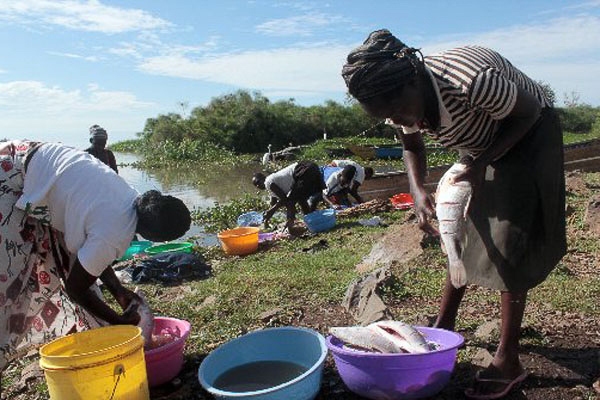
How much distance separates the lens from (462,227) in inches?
103

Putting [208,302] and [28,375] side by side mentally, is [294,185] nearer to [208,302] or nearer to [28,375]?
[208,302]

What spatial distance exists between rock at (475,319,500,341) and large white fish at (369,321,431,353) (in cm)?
74

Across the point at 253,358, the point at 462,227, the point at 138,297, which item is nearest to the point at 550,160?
the point at 462,227

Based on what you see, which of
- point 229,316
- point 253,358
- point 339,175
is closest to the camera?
point 253,358

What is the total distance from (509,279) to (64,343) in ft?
6.94

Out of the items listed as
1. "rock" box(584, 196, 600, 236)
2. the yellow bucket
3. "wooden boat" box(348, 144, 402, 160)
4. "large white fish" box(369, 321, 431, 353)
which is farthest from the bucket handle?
"wooden boat" box(348, 144, 402, 160)

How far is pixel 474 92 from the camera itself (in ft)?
7.17

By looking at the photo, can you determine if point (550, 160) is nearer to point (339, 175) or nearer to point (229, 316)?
point (229, 316)

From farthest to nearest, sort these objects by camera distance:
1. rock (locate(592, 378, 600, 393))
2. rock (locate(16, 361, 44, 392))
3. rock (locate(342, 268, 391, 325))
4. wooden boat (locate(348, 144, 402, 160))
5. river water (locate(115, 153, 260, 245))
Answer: wooden boat (locate(348, 144, 402, 160)) < river water (locate(115, 153, 260, 245)) < rock (locate(342, 268, 391, 325)) < rock (locate(16, 361, 44, 392)) < rock (locate(592, 378, 600, 393))

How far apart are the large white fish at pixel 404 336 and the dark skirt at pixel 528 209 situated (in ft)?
1.37

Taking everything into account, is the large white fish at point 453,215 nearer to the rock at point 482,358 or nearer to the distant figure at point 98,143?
the rock at point 482,358

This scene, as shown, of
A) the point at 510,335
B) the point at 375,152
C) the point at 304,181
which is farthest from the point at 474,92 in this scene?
the point at 375,152

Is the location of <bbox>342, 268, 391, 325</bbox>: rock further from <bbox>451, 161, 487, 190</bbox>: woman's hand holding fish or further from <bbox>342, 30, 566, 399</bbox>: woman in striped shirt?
<bbox>451, 161, 487, 190</bbox>: woman's hand holding fish

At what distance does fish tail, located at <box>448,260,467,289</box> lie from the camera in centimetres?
263
